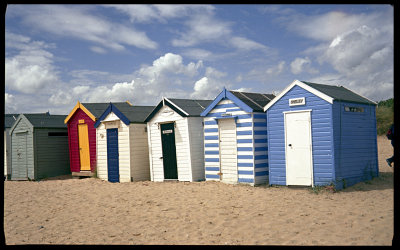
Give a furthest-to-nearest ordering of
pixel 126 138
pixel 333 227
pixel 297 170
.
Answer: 1. pixel 126 138
2. pixel 297 170
3. pixel 333 227

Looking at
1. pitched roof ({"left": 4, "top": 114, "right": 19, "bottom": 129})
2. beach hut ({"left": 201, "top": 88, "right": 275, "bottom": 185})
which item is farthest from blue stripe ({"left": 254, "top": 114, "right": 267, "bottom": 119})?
pitched roof ({"left": 4, "top": 114, "right": 19, "bottom": 129})

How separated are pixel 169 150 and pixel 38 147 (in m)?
7.23

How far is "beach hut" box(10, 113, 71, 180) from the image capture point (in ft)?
56.2

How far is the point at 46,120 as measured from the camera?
1802 centimetres

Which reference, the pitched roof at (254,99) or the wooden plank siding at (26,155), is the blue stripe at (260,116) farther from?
the wooden plank siding at (26,155)

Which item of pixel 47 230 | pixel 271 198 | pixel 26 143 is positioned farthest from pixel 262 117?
pixel 26 143

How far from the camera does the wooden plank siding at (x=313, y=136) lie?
32.6ft

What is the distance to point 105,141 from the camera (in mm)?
15461

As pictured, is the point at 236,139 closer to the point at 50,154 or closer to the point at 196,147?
the point at 196,147

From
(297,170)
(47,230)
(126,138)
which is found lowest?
(47,230)

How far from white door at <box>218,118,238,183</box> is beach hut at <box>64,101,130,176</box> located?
249 inches

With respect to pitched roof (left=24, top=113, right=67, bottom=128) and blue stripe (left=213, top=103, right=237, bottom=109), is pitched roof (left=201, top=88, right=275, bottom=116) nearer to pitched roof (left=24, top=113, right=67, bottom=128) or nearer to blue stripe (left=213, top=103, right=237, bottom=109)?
blue stripe (left=213, top=103, right=237, bottom=109)
